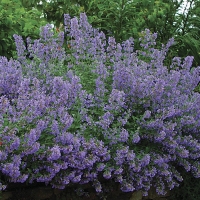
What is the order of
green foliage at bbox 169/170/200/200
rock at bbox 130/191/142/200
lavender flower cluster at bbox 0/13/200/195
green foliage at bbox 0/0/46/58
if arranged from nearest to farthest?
1. lavender flower cluster at bbox 0/13/200/195
2. rock at bbox 130/191/142/200
3. green foliage at bbox 169/170/200/200
4. green foliage at bbox 0/0/46/58

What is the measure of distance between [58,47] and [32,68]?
2.32ft

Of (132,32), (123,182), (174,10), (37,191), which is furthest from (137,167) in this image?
(174,10)

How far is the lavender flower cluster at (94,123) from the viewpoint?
359cm

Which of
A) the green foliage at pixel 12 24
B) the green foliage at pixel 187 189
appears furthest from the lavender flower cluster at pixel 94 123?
the green foliage at pixel 12 24

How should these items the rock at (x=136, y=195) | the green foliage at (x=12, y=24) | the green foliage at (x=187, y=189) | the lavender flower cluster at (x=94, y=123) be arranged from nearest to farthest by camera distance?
the lavender flower cluster at (x=94, y=123) → the rock at (x=136, y=195) → the green foliage at (x=187, y=189) → the green foliage at (x=12, y=24)

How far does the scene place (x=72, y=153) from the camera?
3717 millimetres

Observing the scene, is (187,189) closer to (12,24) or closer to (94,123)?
(94,123)

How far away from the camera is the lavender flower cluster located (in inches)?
141

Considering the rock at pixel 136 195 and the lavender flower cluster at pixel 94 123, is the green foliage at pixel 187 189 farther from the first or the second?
the rock at pixel 136 195

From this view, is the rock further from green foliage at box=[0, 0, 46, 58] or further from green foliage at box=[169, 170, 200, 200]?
green foliage at box=[0, 0, 46, 58]

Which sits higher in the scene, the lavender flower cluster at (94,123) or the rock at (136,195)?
the lavender flower cluster at (94,123)

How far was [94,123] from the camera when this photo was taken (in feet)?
13.2

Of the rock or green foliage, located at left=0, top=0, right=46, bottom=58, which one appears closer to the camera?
the rock

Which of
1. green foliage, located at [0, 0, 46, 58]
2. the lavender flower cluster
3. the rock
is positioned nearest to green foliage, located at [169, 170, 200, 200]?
the lavender flower cluster
